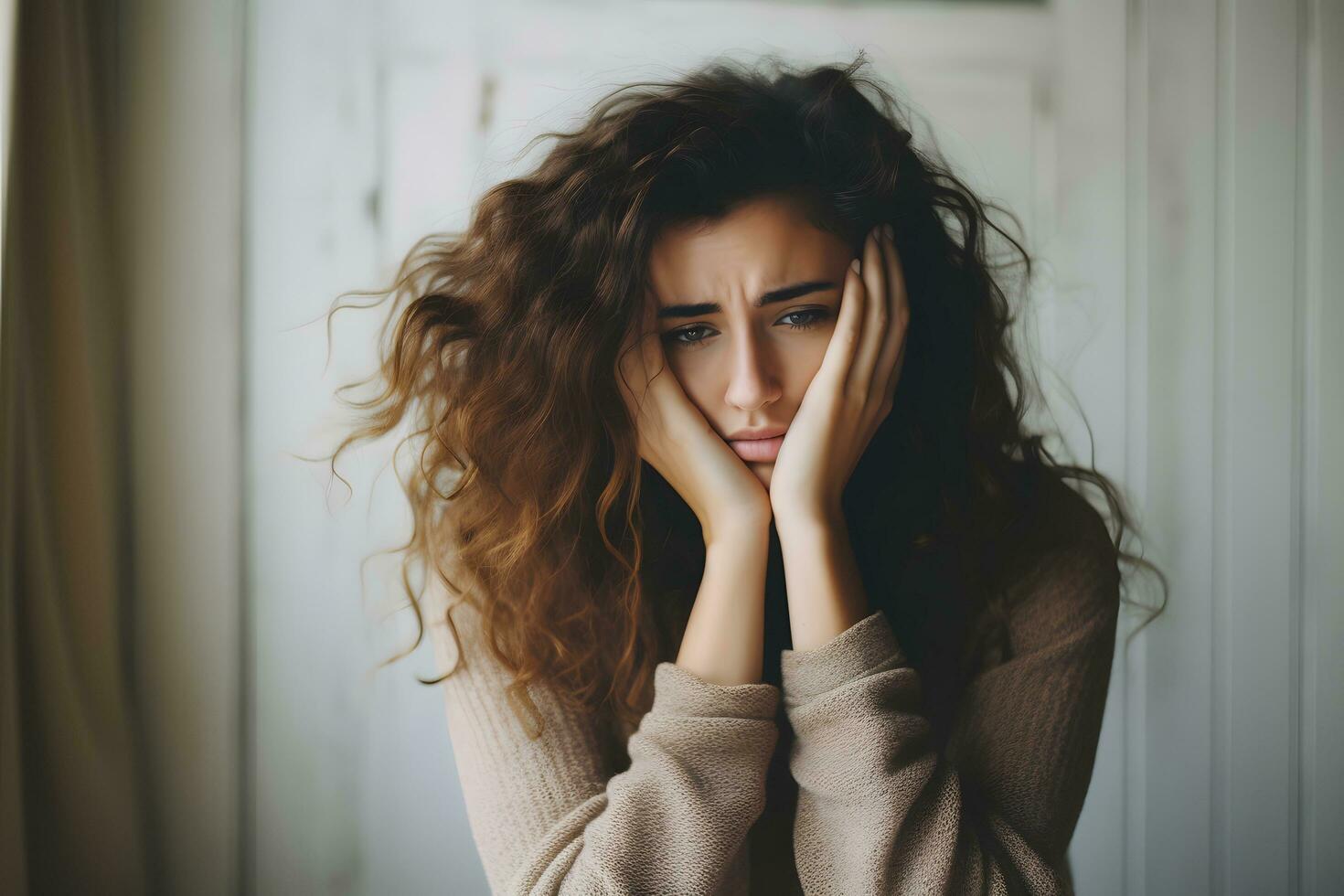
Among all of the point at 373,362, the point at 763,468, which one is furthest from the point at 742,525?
the point at 373,362

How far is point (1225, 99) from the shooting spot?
3.98 ft

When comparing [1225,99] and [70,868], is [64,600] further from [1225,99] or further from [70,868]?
[1225,99]

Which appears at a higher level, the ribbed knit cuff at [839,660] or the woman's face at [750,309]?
the woman's face at [750,309]

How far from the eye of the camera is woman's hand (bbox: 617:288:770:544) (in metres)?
0.85

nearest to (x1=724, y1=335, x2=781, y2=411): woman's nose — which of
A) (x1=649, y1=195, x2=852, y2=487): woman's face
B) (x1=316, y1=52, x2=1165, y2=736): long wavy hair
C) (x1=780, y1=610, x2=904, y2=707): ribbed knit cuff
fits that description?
(x1=649, y1=195, x2=852, y2=487): woman's face

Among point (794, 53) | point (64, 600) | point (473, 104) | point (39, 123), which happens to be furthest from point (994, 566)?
point (39, 123)

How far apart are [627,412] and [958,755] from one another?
495mm

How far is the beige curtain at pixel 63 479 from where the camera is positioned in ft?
3.07

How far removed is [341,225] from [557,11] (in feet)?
1.38

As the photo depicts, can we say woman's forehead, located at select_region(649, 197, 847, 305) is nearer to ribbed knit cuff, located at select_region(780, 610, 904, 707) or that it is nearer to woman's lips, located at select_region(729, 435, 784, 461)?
woman's lips, located at select_region(729, 435, 784, 461)

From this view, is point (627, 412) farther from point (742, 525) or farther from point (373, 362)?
point (373, 362)

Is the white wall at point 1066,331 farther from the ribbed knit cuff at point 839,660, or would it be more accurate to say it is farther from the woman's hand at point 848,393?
the ribbed knit cuff at point 839,660

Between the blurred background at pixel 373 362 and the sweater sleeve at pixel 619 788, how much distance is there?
40 centimetres

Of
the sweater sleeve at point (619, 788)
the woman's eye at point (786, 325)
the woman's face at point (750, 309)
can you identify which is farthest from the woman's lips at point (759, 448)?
the sweater sleeve at point (619, 788)
